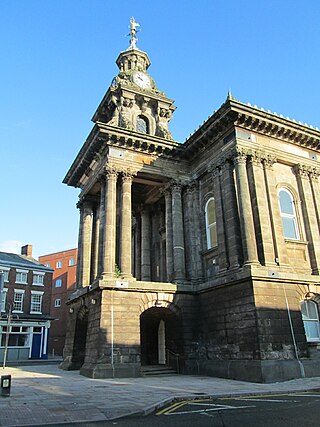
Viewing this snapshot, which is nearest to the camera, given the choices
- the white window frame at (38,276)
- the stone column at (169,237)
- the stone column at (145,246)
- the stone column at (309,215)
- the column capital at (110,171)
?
the stone column at (309,215)

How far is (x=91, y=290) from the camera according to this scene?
20.9 metres

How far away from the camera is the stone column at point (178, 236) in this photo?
22688 millimetres

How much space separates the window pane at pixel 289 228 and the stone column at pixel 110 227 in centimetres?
987

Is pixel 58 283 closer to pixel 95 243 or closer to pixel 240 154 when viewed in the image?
pixel 95 243

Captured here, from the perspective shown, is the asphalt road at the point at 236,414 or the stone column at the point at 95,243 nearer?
the asphalt road at the point at 236,414

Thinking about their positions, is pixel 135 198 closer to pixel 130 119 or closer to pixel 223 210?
pixel 130 119

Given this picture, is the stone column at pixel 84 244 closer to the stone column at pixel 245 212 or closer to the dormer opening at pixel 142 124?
the dormer opening at pixel 142 124

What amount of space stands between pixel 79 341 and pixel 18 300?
2386 centimetres

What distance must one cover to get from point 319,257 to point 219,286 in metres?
6.20

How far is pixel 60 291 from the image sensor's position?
6159 centimetres

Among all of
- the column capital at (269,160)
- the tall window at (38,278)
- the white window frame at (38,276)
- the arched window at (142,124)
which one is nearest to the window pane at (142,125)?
the arched window at (142,124)

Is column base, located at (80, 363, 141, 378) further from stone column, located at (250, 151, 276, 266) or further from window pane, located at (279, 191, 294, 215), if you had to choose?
window pane, located at (279, 191, 294, 215)

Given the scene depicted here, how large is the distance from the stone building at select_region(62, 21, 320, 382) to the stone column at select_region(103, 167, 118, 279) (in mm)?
70

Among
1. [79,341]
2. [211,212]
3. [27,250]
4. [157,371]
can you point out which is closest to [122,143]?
[211,212]
